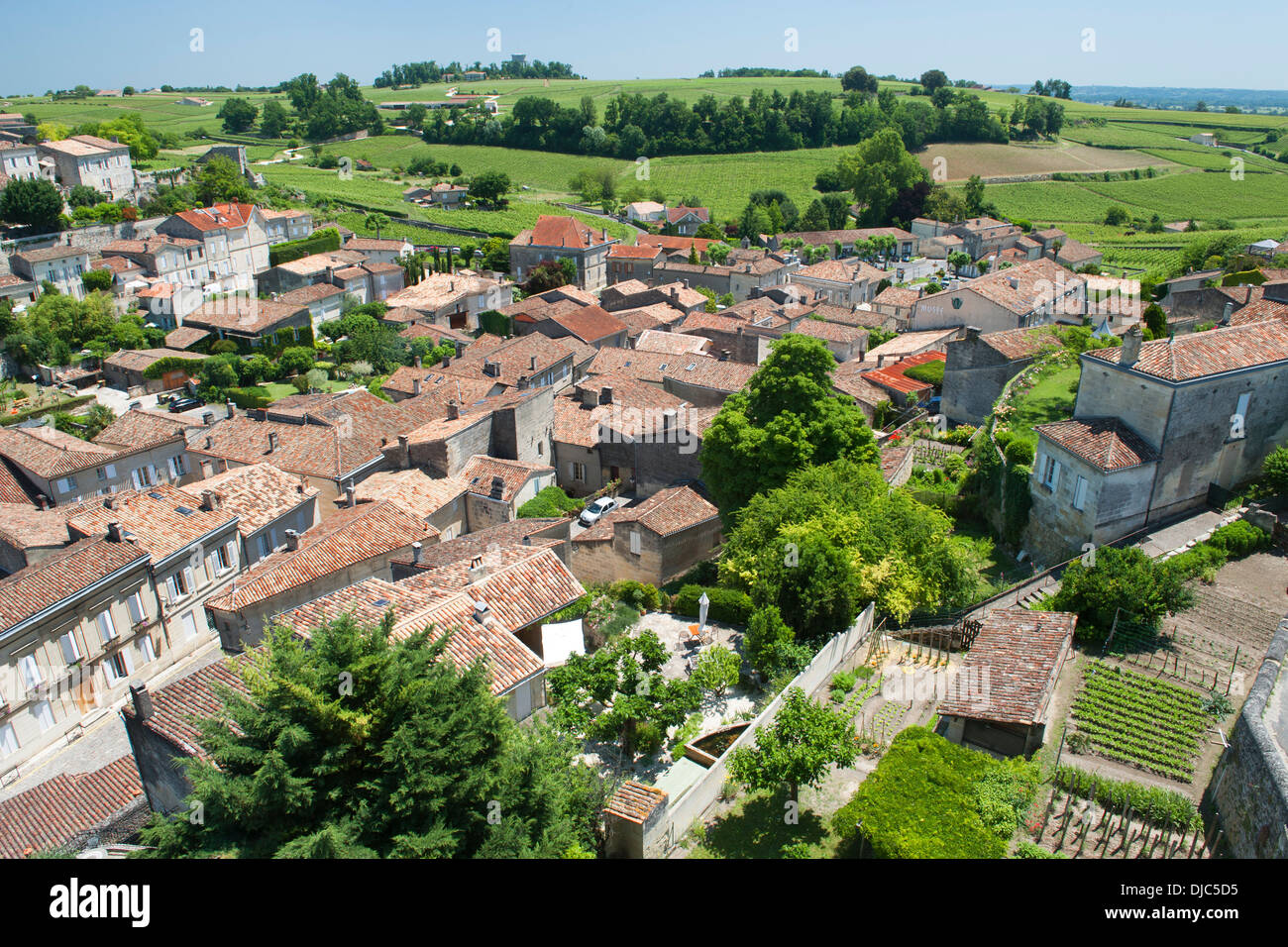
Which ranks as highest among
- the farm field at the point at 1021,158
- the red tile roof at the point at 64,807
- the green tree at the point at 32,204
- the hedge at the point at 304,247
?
the farm field at the point at 1021,158

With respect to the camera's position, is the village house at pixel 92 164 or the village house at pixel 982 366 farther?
the village house at pixel 92 164

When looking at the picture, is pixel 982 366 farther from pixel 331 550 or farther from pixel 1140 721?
pixel 331 550

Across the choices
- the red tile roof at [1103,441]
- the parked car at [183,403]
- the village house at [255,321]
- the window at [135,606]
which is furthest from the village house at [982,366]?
the village house at [255,321]

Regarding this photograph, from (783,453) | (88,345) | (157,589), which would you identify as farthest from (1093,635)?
(88,345)

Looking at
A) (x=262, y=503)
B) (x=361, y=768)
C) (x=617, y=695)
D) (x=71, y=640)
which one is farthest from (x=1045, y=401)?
(x=71, y=640)

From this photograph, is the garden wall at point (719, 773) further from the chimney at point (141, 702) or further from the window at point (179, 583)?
the window at point (179, 583)

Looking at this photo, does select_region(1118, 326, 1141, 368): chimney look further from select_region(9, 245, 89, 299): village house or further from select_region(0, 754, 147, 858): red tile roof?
select_region(9, 245, 89, 299): village house

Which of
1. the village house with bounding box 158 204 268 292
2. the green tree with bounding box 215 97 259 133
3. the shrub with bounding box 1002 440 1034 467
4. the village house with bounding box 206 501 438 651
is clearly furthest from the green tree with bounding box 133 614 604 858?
the green tree with bounding box 215 97 259 133
